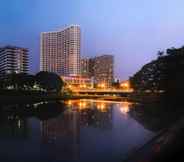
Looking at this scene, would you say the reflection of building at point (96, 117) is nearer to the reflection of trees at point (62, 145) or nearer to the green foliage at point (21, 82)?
the reflection of trees at point (62, 145)

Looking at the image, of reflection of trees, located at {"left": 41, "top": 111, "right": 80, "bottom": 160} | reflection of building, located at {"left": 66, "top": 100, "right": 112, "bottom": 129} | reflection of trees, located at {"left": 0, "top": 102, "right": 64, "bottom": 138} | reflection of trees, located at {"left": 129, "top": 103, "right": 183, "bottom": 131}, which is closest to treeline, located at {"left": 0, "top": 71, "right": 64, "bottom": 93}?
reflection of building, located at {"left": 66, "top": 100, "right": 112, "bottom": 129}

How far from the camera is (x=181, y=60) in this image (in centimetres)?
5147

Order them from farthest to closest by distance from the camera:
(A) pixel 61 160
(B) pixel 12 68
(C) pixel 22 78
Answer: (B) pixel 12 68 < (C) pixel 22 78 < (A) pixel 61 160

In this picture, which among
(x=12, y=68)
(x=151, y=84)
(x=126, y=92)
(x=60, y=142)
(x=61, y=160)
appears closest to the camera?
(x=61, y=160)

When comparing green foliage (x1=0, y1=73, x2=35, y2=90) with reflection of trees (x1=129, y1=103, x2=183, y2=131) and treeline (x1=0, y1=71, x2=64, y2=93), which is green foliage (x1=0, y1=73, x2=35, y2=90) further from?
reflection of trees (x1=129, y1=103, x2=183, y2=131)

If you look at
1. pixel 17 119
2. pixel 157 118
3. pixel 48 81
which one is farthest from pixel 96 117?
pixel 48 81

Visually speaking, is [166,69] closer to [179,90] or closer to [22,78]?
[179,90]

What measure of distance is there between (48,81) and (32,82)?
29.1ft

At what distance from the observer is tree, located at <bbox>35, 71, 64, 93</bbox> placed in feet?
398

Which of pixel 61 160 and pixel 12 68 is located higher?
pixel 12 68

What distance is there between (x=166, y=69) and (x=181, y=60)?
288 cm

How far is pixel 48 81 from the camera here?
124062 millimetres

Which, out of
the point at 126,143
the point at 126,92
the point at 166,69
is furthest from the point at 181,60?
the point at 126,92

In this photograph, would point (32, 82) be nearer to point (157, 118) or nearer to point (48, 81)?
point (48, 81)
